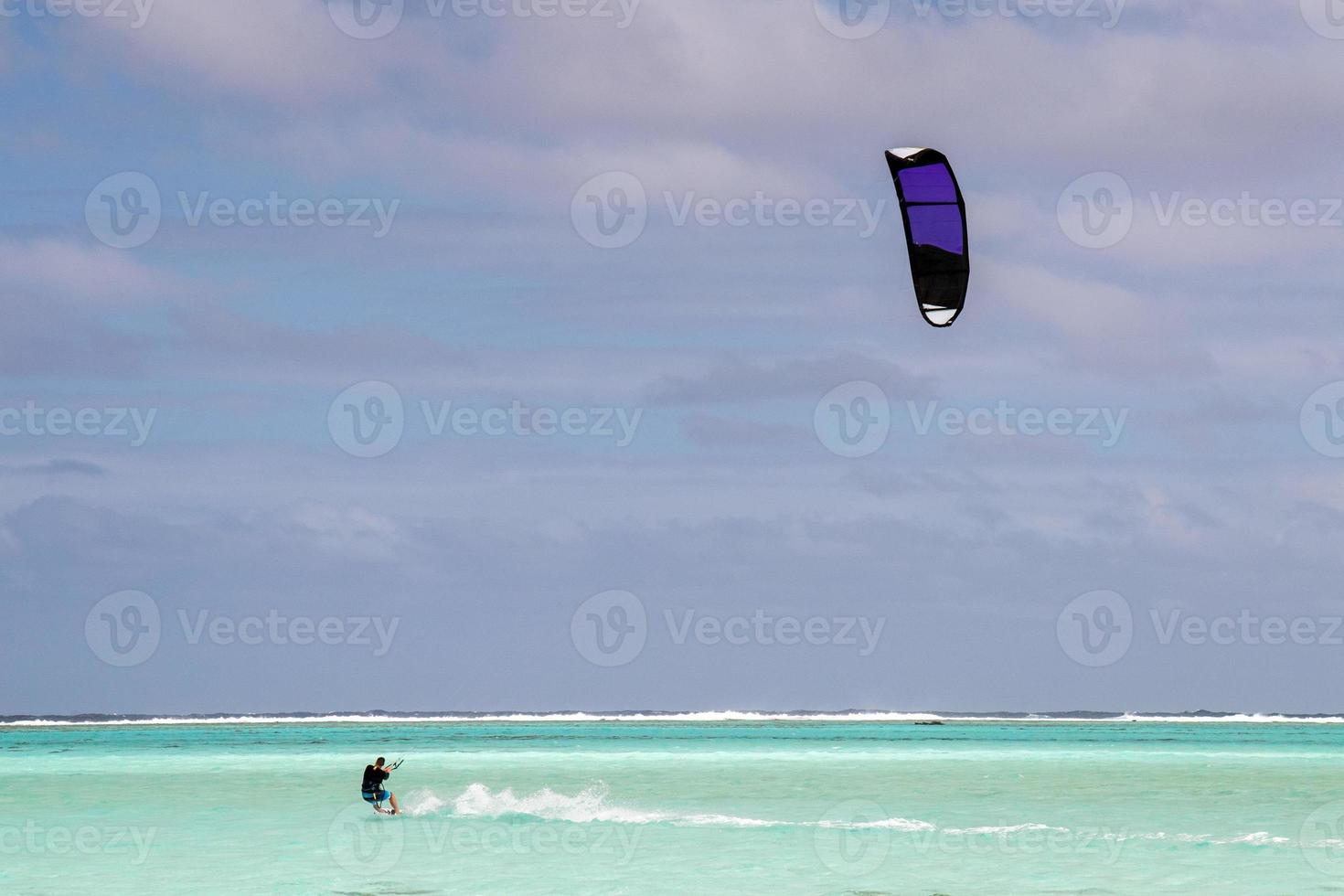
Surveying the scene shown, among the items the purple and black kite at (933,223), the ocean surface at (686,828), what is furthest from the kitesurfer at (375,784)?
the purple and black kite at (933,223)

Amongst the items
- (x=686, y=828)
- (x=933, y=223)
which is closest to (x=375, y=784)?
(x=686, y=828)

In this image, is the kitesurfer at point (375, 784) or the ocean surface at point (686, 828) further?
the kitesurfer at point (375, 784)

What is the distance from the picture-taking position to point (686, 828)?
2402 centimetres

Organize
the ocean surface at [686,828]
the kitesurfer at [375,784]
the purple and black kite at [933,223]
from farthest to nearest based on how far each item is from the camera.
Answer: the kitesurfer at [375,784], the ocean surface at [686,828], the purple and black kite at [933,223]

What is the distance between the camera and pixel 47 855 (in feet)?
69.2

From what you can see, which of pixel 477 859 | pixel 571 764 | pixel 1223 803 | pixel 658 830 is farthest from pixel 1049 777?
pixel 477 859

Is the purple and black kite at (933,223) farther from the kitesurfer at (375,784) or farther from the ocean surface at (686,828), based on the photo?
the kitesurfer at (375,784)

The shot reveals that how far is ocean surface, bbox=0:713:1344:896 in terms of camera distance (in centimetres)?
1856

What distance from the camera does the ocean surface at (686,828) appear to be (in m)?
18.6

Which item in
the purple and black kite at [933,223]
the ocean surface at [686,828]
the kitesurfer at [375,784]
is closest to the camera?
the purple and black kite at [933,223]

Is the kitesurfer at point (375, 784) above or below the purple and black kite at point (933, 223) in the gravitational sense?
below

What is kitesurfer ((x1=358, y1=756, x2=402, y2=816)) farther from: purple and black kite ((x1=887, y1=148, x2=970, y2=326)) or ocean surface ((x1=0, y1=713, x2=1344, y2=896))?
purple and black kite ((x1=887, y1=148, x2=970, y2=326))

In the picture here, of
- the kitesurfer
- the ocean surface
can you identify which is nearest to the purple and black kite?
the ocean surface

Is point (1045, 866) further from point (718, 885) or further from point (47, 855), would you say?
point (47, 855)
